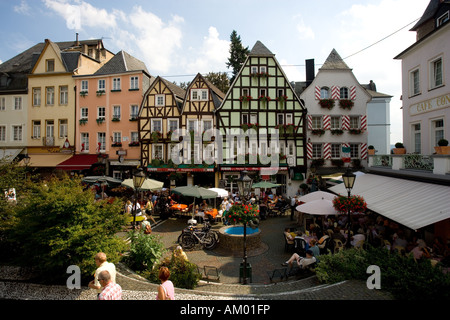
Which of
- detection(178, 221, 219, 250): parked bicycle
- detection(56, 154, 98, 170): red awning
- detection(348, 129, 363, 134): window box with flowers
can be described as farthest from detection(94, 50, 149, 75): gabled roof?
detection(178, 221, 219, 250): parked bicycle

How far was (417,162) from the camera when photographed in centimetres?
1188

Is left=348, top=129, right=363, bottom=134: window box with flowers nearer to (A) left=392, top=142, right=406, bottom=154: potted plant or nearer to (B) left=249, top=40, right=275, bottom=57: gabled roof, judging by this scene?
(B) left=249, top=40, right=275, bottom=57: gabled roof

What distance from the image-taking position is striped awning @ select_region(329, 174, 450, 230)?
739 cm

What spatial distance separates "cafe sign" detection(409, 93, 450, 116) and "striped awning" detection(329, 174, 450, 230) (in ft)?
12.5

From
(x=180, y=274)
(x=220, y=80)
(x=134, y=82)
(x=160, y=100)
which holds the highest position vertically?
(x=220, y=80)

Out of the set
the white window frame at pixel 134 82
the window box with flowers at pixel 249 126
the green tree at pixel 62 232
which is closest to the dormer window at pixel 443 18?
the window box with flowers at pixel 249 126

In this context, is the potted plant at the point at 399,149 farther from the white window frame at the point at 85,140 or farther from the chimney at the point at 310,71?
the white window frame at the point at 85,140

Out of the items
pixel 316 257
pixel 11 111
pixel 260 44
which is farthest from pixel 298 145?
pixel 11 111

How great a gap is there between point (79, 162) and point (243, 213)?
21.0 meters

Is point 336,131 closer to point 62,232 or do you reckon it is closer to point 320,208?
point 320,208

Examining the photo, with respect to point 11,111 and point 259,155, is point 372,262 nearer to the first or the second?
point 259,155

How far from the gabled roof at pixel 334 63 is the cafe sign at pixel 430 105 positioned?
405 inches

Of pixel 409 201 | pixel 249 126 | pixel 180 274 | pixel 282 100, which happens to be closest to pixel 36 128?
pixel 249 126
